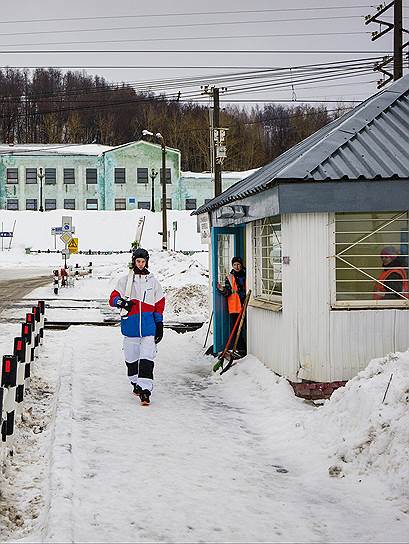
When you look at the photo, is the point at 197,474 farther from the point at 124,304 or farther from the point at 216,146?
the point at 216,146

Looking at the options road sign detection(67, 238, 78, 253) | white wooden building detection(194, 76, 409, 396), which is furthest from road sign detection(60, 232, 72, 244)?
white wooden building detection(194, 76, 409, 396)

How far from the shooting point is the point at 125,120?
105312 millimetres

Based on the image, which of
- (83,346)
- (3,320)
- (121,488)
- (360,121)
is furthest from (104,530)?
(3,320)

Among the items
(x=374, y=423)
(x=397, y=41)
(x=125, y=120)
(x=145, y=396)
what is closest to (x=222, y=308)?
(x=145, y=396)

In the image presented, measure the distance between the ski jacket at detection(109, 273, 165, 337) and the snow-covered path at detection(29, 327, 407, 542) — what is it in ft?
2.87

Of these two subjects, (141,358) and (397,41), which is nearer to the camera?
(141,358)

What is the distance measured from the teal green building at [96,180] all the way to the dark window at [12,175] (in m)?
0.05

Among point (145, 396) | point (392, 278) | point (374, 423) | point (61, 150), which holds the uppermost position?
point (61, 150)

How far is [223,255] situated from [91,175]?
5903cm

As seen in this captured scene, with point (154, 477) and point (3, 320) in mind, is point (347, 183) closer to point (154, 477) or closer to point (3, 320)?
point (154, 477)

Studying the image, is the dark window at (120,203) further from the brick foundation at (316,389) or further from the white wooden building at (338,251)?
the brick foundation at (316,389)

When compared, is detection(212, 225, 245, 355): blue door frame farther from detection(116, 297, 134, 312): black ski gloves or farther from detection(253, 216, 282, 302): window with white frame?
detection(116, 297, 134, 312): black ski gloves

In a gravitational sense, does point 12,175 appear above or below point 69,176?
above

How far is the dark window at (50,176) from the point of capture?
Answer: 69.9m
